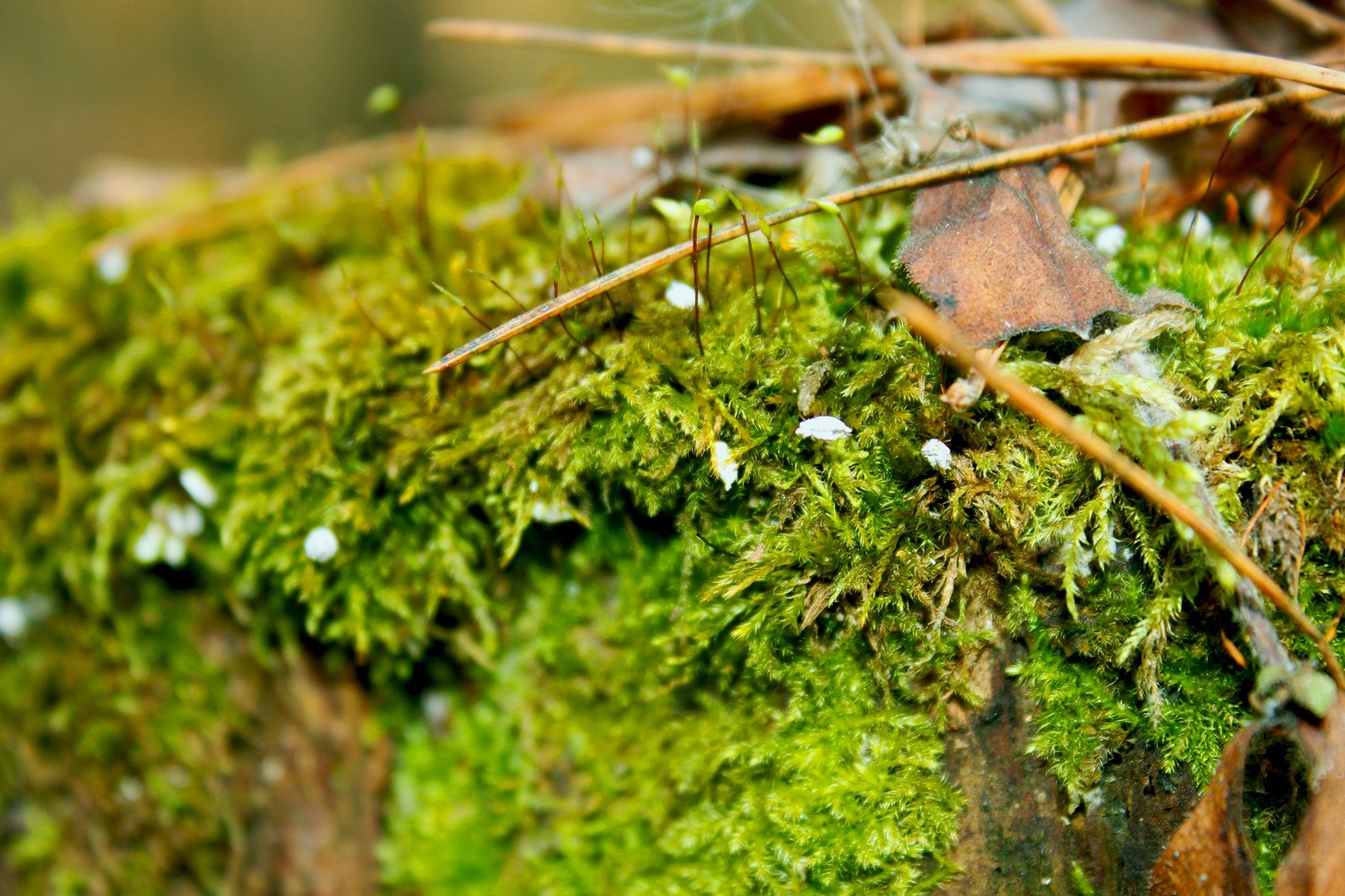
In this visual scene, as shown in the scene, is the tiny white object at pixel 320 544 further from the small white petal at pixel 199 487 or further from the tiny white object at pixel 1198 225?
the tiny white object at pixel 1198 225

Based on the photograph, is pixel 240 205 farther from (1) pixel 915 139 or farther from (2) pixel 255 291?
(1) pixel 915 139

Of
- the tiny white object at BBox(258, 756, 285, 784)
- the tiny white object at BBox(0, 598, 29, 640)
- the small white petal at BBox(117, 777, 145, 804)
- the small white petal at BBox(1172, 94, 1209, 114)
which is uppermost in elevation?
the small white petal at BBox(1172, 94, 1209, 114)

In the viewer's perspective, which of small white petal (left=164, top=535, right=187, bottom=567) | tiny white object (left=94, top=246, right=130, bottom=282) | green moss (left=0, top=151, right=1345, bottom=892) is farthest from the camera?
tiny white object (left=94, top=246, right=130, bottom=282)

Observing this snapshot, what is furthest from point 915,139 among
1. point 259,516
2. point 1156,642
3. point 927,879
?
point 259,516

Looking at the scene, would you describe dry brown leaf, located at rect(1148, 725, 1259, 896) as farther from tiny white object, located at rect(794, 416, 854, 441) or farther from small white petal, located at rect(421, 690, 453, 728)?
small white petal, located at rect(421, 690, 453, 728)

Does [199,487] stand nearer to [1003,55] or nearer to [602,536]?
[602,536]

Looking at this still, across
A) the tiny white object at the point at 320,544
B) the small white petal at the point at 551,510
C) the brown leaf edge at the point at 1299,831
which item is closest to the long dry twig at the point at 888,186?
the small white petal at the point at 551,510

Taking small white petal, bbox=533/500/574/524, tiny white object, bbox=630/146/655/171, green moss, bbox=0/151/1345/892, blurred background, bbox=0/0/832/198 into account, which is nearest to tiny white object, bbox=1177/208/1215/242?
green moss, bbox=0/151/1345/892
